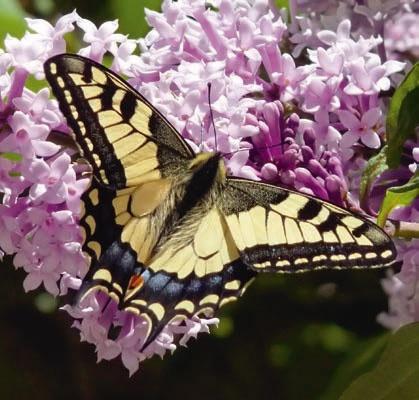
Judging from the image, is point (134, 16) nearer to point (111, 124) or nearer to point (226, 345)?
point (226, 345)

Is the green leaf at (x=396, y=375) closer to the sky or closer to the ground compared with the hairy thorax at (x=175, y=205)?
closer to the ground

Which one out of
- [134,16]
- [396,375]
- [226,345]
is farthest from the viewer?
[226,345]

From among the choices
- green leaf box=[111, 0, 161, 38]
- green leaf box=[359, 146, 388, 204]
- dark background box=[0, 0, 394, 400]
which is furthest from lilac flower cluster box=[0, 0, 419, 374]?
dark background box=[0, 0, 394, 400]

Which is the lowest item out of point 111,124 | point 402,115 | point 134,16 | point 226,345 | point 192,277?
point 226,345

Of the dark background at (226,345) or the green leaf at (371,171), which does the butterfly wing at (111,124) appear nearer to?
the green leaf at (371,171)

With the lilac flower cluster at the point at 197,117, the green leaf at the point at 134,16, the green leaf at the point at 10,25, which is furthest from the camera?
the green leaf at the point at 134,16

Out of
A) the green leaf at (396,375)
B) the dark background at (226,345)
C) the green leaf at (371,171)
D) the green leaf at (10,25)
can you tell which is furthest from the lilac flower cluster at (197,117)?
the dark background at (226,345)

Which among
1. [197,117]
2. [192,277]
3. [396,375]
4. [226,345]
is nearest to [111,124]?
[197,117]
